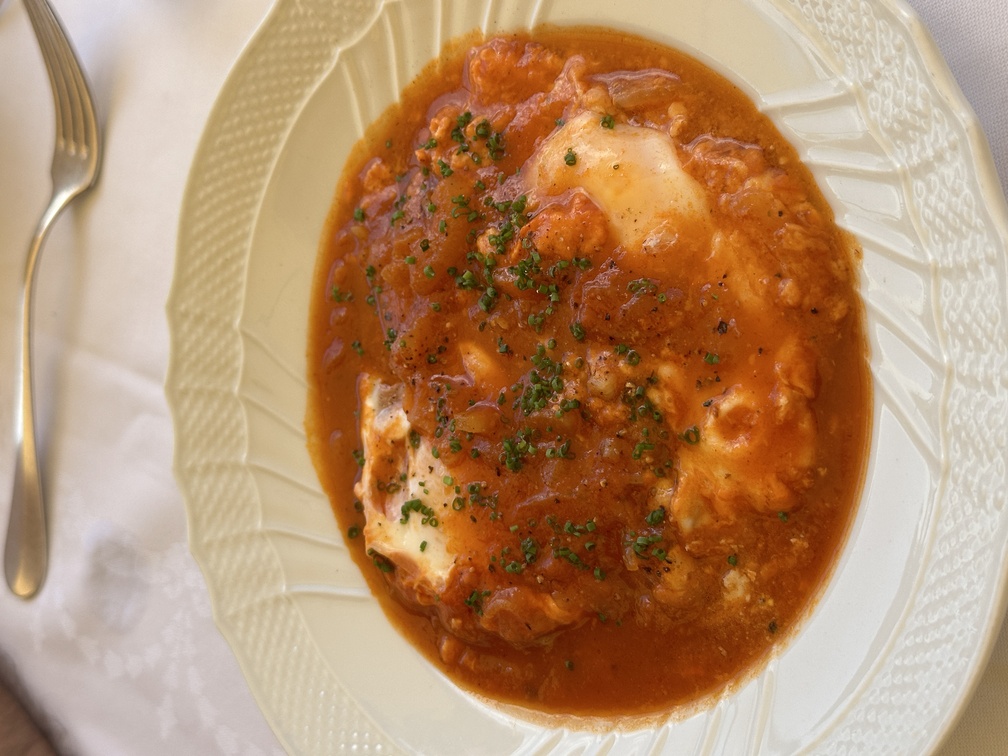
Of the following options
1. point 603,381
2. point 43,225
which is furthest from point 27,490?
point 603,381

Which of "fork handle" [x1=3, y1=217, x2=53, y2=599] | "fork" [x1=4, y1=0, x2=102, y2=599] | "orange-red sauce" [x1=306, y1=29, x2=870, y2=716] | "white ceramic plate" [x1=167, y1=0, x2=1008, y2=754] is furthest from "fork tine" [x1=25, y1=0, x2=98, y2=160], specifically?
"orange-red sauce" [x1=306, y1=29, x2=870, y2=716]

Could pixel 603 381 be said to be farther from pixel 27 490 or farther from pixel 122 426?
pixel 27 490

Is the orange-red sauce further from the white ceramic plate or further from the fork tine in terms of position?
the fork tine

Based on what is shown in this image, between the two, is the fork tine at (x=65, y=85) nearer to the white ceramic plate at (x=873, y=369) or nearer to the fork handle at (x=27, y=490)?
the fork handle at (x=27, y=490)

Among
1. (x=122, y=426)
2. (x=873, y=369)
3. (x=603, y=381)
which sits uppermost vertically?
(x=873, y=369)

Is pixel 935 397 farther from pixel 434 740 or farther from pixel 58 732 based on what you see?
pixel 58 732

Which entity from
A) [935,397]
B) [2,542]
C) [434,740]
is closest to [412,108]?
[935,397]

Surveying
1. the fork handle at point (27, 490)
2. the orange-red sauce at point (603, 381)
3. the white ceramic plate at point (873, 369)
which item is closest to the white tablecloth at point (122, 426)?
the fork handle at point (27, 490)
